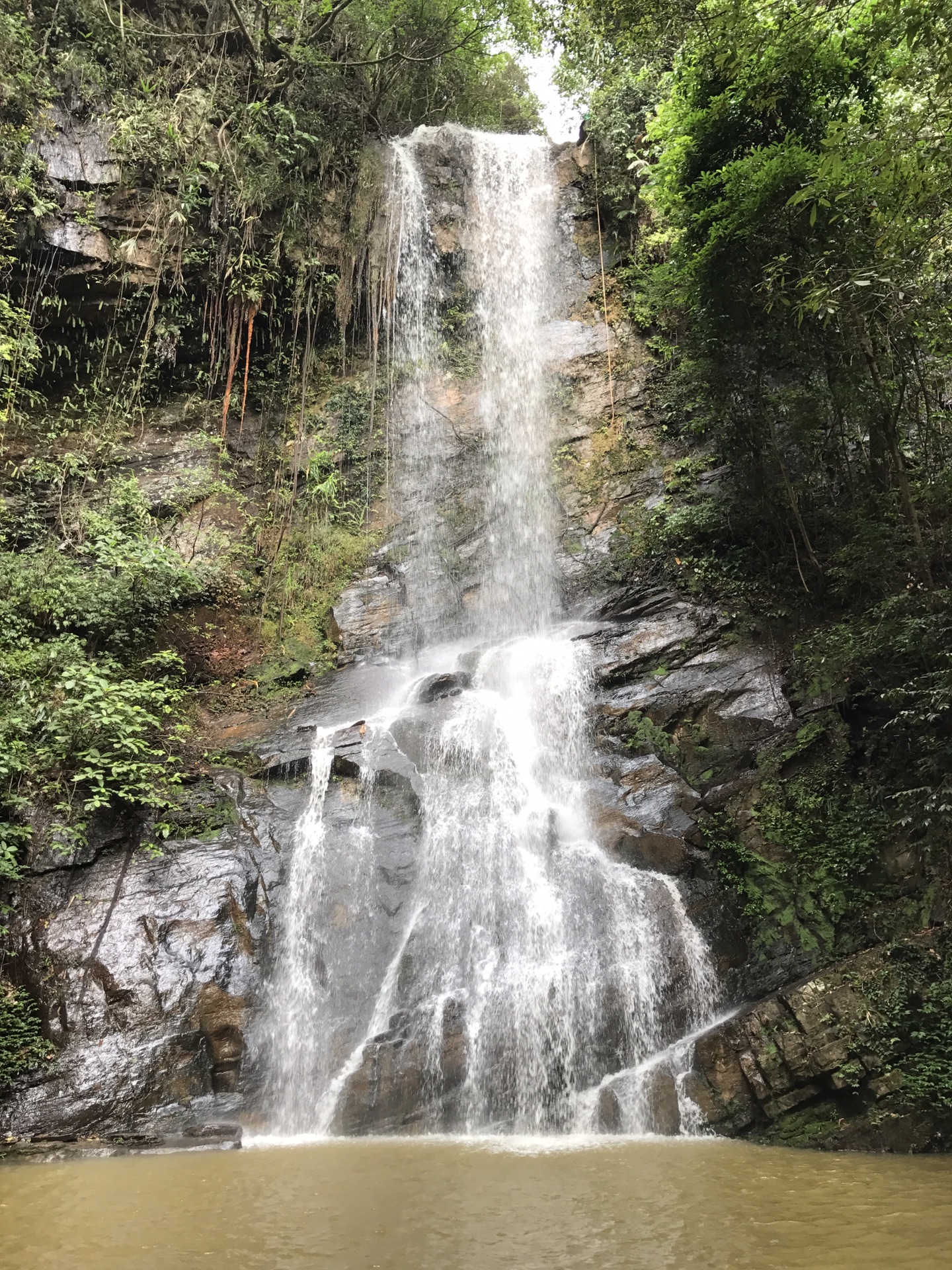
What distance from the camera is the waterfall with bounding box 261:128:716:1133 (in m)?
6.86

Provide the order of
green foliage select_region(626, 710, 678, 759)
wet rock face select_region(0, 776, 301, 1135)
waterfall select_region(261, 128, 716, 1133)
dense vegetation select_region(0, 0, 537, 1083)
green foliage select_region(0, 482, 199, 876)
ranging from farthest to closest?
1. dense vegetation select_region(0, 0, 537, 1083)
2. green foliage select_region(626, 710, 678, 759)
3. green foliage select_region(0, 482, 199, 876)
4. waterfall select_region(261, 128, 716, 1133)
5. wet rock face select_region(0, 776, 301, 1135)

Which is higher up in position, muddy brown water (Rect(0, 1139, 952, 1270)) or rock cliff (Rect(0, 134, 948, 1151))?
rock cliff (Rect(0, 134, 948, 1151))

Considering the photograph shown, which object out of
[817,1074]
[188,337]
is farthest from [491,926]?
[188,337]

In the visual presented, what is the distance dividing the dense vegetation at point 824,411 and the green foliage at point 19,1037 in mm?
6537

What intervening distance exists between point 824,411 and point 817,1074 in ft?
24.2

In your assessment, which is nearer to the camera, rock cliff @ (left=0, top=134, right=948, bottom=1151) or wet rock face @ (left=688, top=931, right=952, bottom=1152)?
wet rock face @ (left=688, top=931, right=952, bottom=1152)

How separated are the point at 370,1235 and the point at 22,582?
9051 mm

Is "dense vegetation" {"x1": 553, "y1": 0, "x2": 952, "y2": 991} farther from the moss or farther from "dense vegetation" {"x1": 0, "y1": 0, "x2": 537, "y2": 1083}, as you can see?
"dense vegetation" {"x1": 0, "y1": 0, "x2": 537, "y2": 1083}

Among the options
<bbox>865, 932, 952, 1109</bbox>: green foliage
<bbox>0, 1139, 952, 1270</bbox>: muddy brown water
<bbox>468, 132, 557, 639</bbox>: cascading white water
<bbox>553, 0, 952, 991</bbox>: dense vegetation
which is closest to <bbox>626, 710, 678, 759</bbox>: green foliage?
<bbox>553, 0, 952, 991</bbox>: dense vegetation

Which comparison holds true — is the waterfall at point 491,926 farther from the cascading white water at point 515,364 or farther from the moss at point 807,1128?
the moss at point 807,1128

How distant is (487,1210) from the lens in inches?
170

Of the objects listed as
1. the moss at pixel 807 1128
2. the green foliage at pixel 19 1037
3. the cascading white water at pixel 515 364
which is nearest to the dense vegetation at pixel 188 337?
the cascading white water at pixel 515 364

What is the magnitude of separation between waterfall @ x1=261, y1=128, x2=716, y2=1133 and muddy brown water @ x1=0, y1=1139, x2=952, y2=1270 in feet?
3.24

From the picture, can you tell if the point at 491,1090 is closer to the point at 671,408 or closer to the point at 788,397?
the point at 788,397
